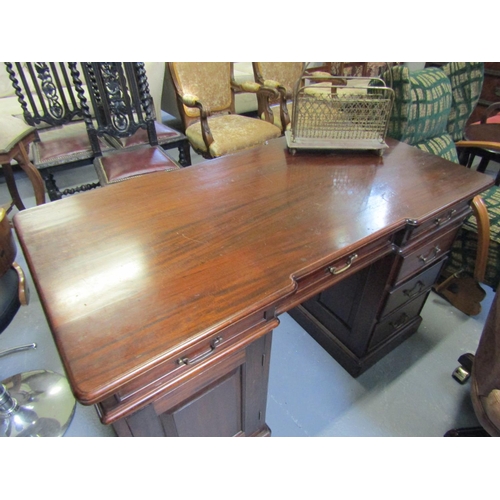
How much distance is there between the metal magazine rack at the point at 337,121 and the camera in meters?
1.10

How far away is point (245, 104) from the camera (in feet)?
11.3

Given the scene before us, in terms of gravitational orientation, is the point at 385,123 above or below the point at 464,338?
above

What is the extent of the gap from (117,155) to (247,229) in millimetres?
1383

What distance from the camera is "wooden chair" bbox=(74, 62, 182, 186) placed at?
5.53 feet

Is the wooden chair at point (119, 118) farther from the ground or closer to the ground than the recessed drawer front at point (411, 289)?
farther from the ground

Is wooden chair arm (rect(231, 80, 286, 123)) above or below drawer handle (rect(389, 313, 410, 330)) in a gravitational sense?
above

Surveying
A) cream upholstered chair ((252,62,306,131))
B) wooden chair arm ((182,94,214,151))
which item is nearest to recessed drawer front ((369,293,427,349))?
wooden chair arm ((182,94,214,151))

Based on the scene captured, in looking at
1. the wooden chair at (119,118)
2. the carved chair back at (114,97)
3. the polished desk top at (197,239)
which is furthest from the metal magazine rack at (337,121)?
the carved chair back at (114,97)

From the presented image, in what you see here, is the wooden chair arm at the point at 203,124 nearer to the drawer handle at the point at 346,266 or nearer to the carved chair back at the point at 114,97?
the carved chair back at the point at 114,97

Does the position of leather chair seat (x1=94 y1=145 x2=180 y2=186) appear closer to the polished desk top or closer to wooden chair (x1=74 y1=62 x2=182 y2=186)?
wooden chair (x1=74 y1=62 x2=182 y2=186)

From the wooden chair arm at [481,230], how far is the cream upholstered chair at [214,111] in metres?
1.30

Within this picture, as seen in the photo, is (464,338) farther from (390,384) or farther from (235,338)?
(235,338)

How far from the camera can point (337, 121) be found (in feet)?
3.81
